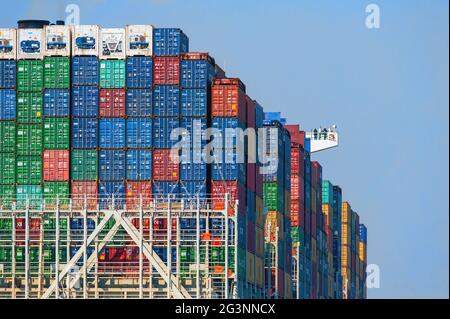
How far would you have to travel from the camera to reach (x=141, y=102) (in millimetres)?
81375

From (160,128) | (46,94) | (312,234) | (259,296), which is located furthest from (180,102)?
(312,234)

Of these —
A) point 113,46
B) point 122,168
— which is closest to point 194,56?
point 113,46

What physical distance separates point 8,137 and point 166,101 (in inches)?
362

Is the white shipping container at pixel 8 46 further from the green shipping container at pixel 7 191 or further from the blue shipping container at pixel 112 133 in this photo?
the green shipping container at pixel 7 191

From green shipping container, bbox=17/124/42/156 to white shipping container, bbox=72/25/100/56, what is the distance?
5127mm

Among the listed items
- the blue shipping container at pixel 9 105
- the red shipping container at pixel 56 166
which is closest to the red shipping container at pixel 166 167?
the red shipping container at pixel 56 166

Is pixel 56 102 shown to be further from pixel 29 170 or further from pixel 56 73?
pixel 29 170

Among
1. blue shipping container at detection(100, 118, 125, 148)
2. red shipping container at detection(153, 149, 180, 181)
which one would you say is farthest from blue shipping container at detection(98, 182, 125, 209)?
blue shipping container at detection(100, 118, 125, 148)

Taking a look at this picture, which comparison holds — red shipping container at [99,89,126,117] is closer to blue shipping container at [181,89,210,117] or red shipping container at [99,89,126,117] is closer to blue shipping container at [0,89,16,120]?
blue shipping container at [181,89,210,117]

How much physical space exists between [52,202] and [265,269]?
62.4 ft

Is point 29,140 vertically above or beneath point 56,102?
beneath

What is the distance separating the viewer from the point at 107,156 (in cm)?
8106

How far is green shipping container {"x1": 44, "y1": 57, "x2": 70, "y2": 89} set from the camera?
83.1 m

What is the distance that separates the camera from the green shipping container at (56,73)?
273 feet
